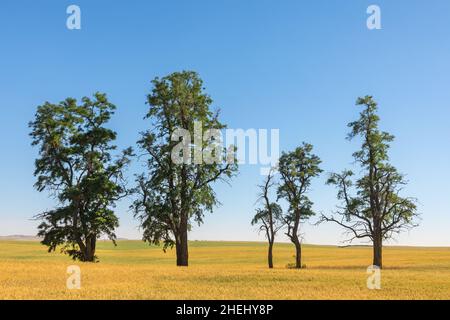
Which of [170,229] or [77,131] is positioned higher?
[77,131]

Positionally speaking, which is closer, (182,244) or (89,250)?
(182,244)

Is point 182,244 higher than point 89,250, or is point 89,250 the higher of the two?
point 182,244

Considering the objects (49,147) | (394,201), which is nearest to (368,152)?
(394,201)

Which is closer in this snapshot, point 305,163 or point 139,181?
point 139,181

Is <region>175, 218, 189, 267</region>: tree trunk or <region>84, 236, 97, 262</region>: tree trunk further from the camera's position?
<region>84, 236, 97, 262</region>: tree trunk

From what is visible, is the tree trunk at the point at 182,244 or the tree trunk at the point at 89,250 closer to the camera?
the tree trunk at the point at 182,244

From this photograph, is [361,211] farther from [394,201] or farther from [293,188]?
[293,188]

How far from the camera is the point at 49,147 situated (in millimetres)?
49469

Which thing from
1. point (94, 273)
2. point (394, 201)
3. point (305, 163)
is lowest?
point (94, 273)
